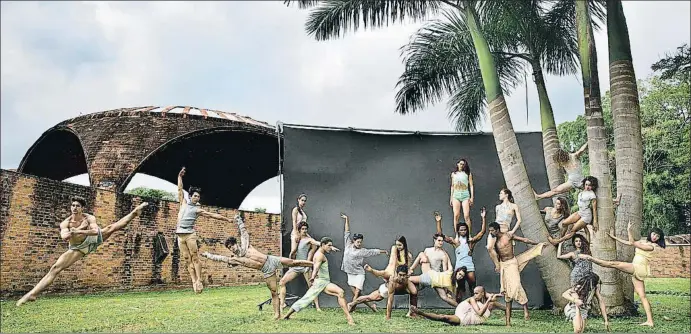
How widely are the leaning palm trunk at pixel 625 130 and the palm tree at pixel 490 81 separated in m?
1.13

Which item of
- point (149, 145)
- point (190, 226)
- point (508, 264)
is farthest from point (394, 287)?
point (149, 145)

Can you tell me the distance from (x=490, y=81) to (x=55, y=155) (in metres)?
14.8

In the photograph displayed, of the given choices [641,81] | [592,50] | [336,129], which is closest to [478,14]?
[592,50]

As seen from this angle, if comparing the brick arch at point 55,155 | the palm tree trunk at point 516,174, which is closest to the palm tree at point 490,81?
the palm tree trunk at point 516,174

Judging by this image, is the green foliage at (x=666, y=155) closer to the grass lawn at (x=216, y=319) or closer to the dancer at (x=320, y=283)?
the grass lawn at (x=216, y=319)

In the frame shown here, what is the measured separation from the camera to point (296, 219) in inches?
389

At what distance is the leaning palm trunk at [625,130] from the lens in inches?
359

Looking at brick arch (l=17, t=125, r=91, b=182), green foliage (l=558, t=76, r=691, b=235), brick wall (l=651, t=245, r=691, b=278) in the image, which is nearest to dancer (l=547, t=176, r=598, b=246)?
brick arch (l=17, t=125, r=91, b=182)

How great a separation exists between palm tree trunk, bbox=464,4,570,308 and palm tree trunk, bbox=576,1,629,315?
60 cm

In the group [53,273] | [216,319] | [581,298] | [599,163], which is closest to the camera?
[53,273]

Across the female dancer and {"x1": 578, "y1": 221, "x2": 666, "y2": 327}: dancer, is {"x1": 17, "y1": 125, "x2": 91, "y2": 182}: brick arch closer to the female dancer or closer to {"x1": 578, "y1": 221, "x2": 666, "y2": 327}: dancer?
the female dancer

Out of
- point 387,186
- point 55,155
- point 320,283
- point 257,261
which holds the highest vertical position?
point 55,155

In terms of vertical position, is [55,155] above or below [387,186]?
above

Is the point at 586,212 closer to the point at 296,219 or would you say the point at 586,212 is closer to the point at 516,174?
the point at 516,174
